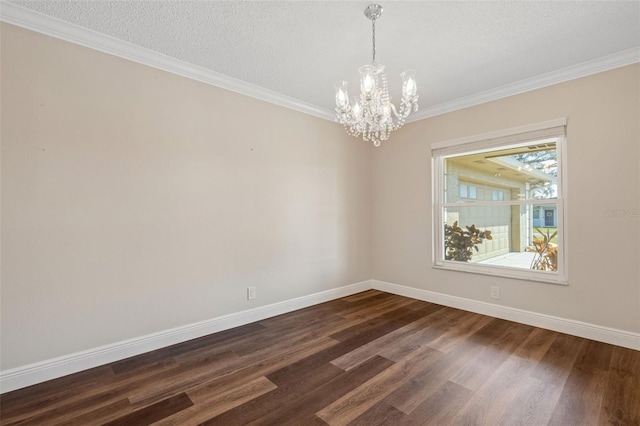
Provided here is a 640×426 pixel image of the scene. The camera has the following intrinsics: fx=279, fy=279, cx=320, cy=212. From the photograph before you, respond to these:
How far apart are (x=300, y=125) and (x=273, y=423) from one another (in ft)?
9.84

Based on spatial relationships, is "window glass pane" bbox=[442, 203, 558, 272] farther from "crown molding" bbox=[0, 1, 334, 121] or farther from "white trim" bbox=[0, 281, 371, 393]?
"crown molding" bbox=[0, 1, 334, 121]

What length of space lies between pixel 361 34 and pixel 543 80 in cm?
202

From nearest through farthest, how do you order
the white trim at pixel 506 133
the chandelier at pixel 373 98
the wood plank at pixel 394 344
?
1. the chandelier at pixel 373 98
2. the wood plank at pixel 394 344
3. the white trim at pixel 506 133

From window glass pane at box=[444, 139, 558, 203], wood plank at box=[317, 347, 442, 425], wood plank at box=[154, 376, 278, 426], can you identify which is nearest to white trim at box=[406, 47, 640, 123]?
window glass pane at box=[444, 139, 558, 203]

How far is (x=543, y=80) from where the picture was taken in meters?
2.79

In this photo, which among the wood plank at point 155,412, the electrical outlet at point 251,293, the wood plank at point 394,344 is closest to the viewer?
the wood plank at point 155,412

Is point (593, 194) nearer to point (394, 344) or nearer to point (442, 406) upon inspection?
point (394, 344)

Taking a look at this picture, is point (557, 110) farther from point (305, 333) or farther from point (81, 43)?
point (81, 43)

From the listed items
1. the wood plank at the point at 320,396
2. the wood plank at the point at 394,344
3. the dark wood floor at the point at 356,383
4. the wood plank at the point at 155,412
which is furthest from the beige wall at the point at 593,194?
the wood plank at the point at 155,412

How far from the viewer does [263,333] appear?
2754 mm

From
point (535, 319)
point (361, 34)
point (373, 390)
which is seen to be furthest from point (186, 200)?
point (535, 319)

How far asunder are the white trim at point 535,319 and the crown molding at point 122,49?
3061mm

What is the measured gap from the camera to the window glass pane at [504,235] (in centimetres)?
291

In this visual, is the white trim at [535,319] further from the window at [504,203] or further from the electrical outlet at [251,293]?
the electrical outlet at [251,293]
